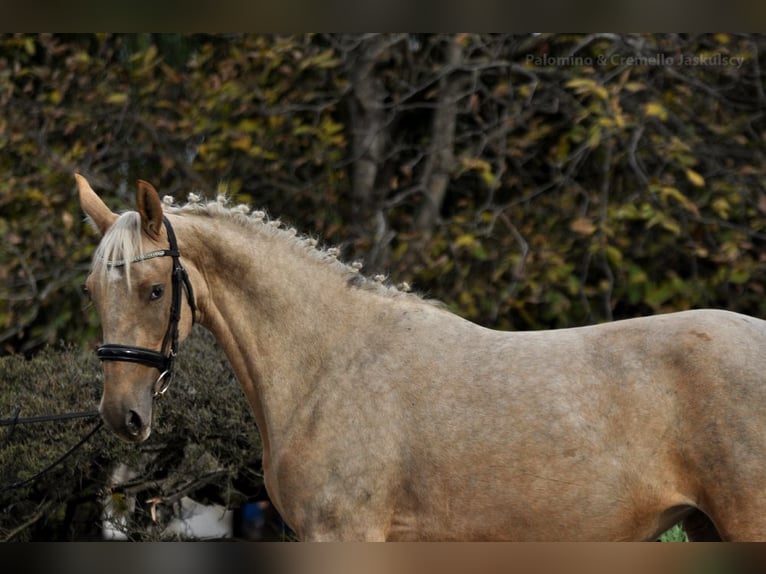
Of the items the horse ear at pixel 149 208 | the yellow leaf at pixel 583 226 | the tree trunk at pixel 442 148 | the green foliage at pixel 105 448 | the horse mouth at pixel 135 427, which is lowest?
the green foliage at pixel 105 448

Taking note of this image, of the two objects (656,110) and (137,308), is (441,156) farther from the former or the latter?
(137,308)

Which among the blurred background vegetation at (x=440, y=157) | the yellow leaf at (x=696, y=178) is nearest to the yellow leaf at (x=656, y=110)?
the blurred background vegetation at (x=440, y=157)

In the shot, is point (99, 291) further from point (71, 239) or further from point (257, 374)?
point (71, 239)

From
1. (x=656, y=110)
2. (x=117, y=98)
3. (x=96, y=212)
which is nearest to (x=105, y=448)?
(x=96, y=212)

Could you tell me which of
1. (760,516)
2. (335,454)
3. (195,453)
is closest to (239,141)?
(195,453)

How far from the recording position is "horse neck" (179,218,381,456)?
3.37m

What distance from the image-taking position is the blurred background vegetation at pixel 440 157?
7.14 m

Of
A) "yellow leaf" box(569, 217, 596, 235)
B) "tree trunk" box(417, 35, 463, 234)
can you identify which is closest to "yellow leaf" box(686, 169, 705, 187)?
"yellow leaf" box(569, 217, 596, 235)

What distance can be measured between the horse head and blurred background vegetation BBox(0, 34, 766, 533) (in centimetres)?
407

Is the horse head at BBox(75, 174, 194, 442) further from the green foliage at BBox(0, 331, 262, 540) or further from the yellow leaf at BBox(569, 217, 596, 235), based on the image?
the yellow leaf at BBox(569, 217, 596, 235)

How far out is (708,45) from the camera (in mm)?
7207

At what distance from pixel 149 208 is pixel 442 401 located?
1280mm

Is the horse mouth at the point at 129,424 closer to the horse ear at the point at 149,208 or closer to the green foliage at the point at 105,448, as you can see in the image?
the horse ear at the point at 149,208

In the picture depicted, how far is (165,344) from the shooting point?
10.5 ft
